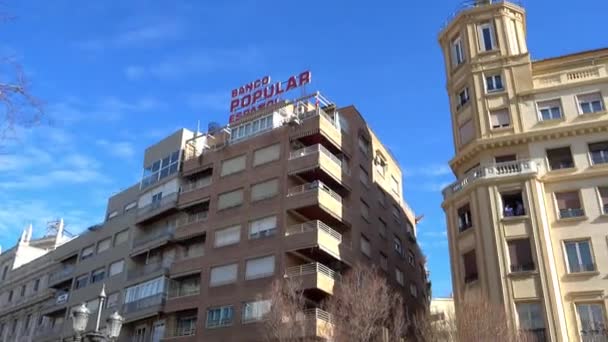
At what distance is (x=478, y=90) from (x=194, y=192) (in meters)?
21.2

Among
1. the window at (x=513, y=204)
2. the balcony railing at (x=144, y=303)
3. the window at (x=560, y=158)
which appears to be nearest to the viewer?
the window at (x=513, y=204)

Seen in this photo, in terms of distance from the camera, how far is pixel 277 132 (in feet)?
140

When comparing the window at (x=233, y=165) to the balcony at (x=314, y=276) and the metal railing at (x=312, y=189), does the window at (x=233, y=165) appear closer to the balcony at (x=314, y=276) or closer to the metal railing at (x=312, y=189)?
the metal railing at (x=312, y=189)

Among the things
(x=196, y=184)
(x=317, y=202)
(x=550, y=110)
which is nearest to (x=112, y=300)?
(x=196, y=184)

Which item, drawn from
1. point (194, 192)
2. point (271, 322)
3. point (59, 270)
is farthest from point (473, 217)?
point (59, 270)

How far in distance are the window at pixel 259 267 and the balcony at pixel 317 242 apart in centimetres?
160

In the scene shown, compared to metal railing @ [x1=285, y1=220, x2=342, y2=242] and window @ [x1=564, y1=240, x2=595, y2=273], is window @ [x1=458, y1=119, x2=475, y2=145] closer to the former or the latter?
window @ [x1=564, y1=240, x2=595, y2=273]

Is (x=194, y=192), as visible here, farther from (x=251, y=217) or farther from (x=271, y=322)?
(x=271, y=322)

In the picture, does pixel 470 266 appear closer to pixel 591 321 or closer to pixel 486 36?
pixel 591 321

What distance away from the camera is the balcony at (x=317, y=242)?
37.0 m

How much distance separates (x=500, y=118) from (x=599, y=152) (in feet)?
18.9

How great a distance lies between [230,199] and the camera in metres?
42.9

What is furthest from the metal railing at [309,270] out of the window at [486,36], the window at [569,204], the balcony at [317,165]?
the window at [486,36]

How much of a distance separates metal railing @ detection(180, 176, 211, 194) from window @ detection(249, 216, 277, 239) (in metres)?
6.57
